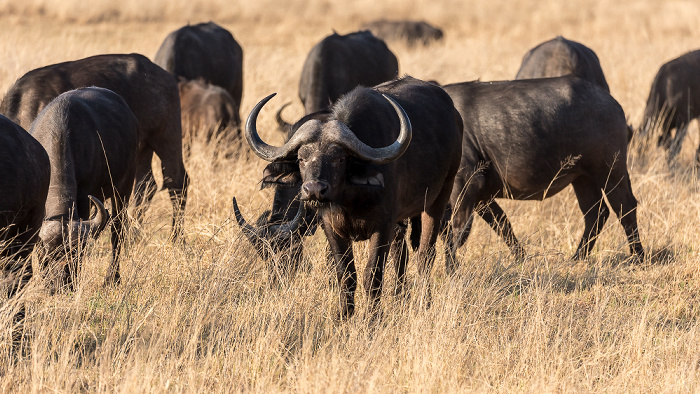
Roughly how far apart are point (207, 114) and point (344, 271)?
5.56m

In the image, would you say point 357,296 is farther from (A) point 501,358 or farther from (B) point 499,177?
(B) point 499,177

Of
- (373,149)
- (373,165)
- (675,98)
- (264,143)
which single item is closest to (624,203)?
(373,165)

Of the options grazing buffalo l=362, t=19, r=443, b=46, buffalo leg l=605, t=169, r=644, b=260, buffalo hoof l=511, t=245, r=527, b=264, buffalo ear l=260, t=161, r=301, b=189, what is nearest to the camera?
buffalo ear l=260, t=161, r=301, b=189

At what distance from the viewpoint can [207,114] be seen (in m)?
10.5

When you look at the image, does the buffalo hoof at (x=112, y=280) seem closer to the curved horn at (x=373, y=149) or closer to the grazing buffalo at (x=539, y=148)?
the curved horn at (x=373, y=149)

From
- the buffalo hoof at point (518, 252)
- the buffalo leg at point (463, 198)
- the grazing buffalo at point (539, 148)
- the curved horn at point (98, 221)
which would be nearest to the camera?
the curved horn at point (98, 221)

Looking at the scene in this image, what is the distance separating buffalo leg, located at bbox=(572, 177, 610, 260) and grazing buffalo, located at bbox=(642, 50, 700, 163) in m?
4.43

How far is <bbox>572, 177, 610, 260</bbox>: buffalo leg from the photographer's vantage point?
7477 millimetres

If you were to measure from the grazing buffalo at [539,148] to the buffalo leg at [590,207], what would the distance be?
0.06 feet

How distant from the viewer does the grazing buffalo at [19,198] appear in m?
4.77

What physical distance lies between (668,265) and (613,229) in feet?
3.51

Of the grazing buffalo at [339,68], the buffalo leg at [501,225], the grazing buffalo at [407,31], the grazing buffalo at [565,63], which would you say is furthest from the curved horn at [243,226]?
the grazing buffalo at [407,31]

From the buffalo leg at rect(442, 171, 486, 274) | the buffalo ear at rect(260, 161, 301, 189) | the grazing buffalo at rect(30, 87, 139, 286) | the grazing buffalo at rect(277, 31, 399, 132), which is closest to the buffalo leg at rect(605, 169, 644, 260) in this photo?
the buffalo leg at rect(442, 171, 486, 274)

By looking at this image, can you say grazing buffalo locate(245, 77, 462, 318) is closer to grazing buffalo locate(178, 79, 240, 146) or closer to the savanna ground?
the savanna ground
